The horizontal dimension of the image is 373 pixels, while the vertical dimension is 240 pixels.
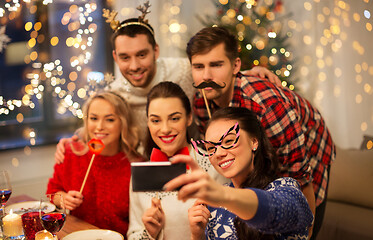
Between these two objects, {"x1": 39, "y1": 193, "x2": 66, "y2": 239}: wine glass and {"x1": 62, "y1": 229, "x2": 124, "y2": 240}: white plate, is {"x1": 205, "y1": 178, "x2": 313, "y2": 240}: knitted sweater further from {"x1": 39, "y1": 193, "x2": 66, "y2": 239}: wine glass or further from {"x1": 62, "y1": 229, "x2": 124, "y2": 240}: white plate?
{"x1": 39, "y1": 193, "x2": 66, "y2": 239}: wine glass

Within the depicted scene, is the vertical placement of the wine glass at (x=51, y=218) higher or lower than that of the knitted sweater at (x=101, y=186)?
higher

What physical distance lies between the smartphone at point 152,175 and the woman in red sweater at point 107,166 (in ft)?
4.26

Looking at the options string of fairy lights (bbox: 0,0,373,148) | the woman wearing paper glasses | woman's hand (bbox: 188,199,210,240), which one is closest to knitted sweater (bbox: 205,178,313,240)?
the woman wearing paper glasses

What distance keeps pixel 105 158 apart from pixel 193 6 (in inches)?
130

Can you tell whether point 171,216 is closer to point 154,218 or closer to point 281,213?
point 154,218

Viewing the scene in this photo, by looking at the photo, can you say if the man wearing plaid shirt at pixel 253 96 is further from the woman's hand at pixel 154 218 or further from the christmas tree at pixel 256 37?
the christmas tree at pixel 256 37

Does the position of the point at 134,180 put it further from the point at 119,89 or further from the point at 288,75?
the point at 288,75

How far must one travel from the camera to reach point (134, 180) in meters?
1.01

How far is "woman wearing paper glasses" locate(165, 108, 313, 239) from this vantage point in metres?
1.15

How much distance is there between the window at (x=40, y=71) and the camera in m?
3.81

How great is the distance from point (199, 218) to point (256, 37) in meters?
2.85

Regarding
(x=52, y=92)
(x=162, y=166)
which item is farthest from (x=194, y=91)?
(x=52, y=92)

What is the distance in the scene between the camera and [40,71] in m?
3.95

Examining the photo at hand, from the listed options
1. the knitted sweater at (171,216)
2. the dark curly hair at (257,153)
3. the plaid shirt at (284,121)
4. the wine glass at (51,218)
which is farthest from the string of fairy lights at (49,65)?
the dark curly hair at (257,153)
